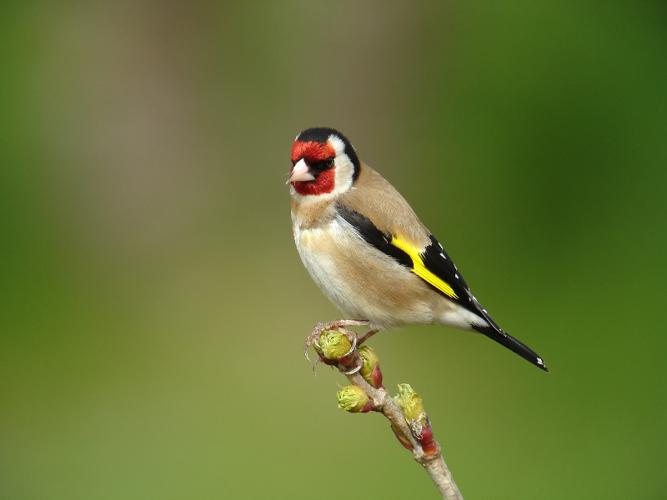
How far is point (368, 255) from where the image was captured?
2680mm

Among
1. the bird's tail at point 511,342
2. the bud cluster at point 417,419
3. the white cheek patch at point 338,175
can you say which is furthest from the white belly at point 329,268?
the bud cluster at point 417,419

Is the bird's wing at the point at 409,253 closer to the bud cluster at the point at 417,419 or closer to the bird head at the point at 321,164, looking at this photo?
the bird head at the point at 321,164

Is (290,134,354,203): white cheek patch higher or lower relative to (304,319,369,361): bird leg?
higher

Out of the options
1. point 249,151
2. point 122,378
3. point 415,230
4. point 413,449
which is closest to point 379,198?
point 415,230

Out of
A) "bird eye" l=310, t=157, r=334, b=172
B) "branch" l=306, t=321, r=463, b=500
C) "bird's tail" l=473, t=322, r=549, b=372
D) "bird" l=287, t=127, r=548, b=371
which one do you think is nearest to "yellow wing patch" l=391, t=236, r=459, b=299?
"bird" l=287, t=127, r=548, b=371

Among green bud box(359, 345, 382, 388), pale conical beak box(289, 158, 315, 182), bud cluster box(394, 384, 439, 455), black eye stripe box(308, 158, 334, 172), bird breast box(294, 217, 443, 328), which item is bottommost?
bud cluster box(394, 384, 439, 455)

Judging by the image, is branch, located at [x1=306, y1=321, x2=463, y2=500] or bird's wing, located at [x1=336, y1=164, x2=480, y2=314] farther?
bird's wing, located at [x1=336, y1=164, x2=480, y2=314]

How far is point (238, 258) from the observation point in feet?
18.7

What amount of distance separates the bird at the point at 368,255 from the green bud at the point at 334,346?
710mm

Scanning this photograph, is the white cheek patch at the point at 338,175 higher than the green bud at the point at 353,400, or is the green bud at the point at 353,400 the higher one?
the white cheek patch at the point at 338,175

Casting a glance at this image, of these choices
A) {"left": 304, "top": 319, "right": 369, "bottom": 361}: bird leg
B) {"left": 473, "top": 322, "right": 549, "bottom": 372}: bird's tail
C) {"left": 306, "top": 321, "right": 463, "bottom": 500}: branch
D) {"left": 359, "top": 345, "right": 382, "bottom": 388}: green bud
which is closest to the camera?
{"left": 306, "top": 321, "right": 463, "bottom": 500}: branch

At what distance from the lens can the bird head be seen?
2.67m

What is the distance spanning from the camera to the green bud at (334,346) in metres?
1.90

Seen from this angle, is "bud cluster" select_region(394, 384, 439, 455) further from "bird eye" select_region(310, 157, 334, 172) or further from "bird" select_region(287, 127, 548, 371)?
"bird eye" select_region(310, 157, 334, 172)
